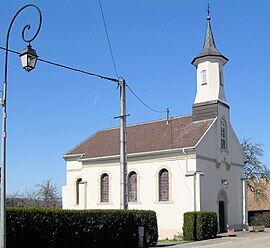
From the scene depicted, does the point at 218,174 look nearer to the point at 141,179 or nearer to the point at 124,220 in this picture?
the point at 141,179

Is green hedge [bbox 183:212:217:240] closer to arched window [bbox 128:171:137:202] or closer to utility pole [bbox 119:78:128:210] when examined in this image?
arched window [bbox 128:171:137:202]

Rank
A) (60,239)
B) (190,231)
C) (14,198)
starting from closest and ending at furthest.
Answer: (60,239) < (190,231) < (14,198)

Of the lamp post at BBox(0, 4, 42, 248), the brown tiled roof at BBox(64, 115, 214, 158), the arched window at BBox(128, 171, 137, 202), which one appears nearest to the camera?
the lamp post at BBox(0, 4, 42, 248)

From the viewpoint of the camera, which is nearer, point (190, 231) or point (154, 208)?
point (190, 231)

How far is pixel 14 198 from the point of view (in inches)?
1918

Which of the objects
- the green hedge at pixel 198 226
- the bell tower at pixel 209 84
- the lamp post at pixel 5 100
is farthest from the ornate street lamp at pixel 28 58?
the bell tower at pixel 209 84

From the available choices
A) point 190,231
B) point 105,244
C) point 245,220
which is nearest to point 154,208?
point 190,231

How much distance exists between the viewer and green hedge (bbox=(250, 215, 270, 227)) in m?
40.0

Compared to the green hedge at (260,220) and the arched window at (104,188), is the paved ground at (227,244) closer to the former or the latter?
the arched window at (104,188)

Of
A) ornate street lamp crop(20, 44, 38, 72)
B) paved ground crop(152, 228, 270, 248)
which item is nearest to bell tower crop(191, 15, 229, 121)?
paved ground crop(152, 228, 270, 248)

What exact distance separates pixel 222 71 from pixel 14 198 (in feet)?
88.9

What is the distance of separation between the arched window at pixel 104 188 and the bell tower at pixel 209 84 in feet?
28.4

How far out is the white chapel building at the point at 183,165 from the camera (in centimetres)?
3105

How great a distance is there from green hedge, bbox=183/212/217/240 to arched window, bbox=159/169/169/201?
3.78 metres
